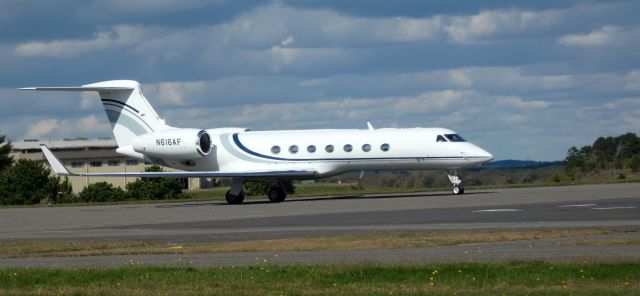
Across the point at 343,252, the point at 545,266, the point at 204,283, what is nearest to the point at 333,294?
the point at 204,283

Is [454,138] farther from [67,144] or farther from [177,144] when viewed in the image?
[67,144]

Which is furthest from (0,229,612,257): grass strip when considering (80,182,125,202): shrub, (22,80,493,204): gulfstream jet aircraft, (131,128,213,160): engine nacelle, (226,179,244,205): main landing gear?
(80,182,125,202): shrub

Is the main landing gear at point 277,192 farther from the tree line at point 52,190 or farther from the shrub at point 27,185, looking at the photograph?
the shrub at point 27,185

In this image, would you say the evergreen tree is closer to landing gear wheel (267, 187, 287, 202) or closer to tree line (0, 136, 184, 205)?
tree line (0, 136, 184, 205)

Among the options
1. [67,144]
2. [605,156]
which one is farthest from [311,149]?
[67,144]

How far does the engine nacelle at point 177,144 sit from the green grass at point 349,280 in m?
31.7

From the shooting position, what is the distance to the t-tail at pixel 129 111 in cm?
5188

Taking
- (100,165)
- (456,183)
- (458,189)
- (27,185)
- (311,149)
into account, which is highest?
(100,165)

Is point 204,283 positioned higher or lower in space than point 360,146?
lower

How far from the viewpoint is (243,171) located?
49188mm

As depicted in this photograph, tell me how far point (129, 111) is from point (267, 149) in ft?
23.9

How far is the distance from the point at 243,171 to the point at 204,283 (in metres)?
33.1

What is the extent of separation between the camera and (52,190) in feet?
239

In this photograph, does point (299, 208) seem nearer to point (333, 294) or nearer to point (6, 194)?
point (333, 294)
